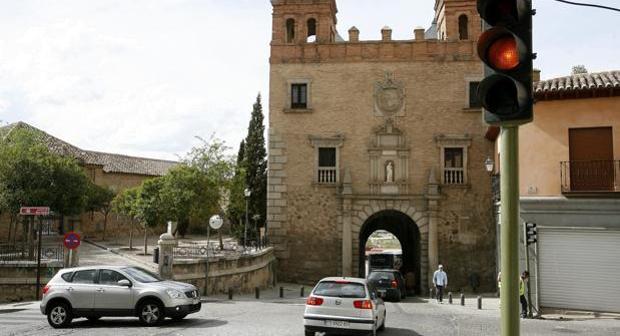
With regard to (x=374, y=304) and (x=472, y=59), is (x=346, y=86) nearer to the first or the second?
(x=472, y=59)

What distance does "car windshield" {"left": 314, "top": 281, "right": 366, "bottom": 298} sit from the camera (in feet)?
40.0

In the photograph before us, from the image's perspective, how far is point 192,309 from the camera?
1389 cm

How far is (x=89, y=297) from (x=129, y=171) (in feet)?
Answer: 133

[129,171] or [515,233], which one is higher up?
[129,171]

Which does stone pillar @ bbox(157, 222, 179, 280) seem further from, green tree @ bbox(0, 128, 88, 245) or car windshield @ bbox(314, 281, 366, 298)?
car windshield @ bbox(314, 281, 366, 298)

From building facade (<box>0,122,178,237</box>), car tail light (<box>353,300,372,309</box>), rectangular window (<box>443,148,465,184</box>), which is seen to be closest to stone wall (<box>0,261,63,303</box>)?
car tail light (<box>353,300,372,309</box>)

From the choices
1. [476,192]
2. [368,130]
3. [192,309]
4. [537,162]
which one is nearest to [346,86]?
[368,130]

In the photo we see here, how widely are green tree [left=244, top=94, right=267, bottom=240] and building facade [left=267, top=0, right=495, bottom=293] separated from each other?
40.7 feet

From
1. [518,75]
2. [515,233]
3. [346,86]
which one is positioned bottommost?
[515,233]

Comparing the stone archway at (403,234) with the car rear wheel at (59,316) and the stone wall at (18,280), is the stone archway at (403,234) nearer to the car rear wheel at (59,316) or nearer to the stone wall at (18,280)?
the stone wall at (18,280)

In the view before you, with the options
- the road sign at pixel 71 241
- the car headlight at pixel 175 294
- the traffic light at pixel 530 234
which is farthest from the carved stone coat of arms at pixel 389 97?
the car headlight at pixel 175 294

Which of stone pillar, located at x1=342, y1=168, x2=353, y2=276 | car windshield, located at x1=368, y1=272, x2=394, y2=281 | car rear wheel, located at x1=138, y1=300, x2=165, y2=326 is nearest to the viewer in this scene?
car rear wheel, located at x1=138, y1=300, x2=165, y2=326

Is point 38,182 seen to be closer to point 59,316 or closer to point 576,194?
point 59,316

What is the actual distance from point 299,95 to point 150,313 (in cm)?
1850
